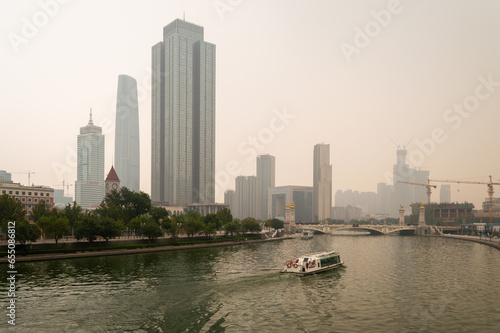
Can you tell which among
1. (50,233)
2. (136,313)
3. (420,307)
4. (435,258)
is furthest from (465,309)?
(50,233)

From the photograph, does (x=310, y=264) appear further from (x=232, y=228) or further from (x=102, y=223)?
(x=232, y=228)

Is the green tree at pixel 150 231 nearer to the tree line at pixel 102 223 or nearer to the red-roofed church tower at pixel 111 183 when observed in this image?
the tree line at pixel 102 223

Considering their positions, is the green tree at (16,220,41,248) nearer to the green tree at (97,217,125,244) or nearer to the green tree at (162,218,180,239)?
the green tree at (97,217,125,244)

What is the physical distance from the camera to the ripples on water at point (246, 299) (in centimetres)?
3881

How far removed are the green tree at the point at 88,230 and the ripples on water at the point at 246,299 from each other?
672 inches

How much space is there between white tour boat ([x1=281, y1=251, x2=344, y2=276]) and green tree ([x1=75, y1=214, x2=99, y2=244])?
48761mm

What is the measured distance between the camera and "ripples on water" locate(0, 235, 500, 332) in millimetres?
38812

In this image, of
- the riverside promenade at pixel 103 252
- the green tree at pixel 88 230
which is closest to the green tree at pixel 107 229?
the green tree at pixel 88 230

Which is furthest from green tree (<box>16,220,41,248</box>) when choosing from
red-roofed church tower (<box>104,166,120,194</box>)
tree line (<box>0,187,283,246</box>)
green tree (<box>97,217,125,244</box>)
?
red-roofed church tower (<box>104,166,120,194</box>)

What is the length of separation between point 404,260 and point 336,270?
2507 cm

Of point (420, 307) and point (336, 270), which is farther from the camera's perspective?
point (336, 270)

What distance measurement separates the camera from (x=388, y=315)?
141 ft

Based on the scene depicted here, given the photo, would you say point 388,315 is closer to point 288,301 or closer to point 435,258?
point 288,301

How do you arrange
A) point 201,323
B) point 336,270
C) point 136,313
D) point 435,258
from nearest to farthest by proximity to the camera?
point 201,323, point 136,313, point 336,270, point 435,258
